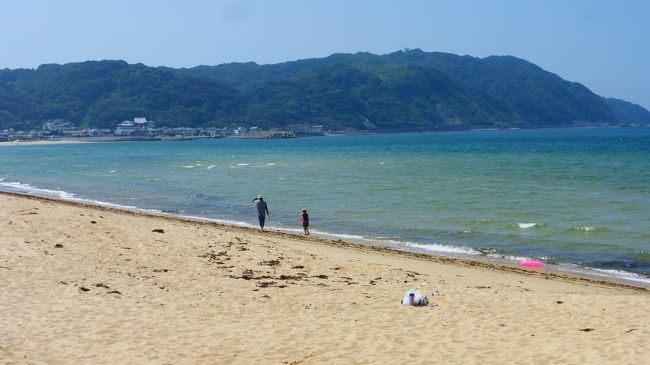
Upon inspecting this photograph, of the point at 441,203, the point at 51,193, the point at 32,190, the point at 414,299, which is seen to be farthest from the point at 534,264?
the point at 32,190

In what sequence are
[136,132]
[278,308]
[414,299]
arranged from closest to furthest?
[278,308], [414,299], [136,132]

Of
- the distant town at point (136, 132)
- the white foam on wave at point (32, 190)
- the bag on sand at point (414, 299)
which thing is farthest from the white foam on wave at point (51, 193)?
the distant town at point (136, 132)

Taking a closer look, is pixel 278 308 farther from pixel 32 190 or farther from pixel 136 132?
pixel 136 132

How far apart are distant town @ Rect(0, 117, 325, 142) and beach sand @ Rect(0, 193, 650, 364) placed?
169m

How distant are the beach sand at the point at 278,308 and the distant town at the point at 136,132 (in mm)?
169406

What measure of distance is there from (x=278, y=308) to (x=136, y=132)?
185491mm

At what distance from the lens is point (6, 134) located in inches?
7003

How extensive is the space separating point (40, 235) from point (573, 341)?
12104 mm

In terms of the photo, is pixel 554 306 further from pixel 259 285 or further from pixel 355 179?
pixel 355 179

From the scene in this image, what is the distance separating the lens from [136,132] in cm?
18775

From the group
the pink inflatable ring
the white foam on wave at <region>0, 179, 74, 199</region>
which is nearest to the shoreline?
the pink inflatable ring

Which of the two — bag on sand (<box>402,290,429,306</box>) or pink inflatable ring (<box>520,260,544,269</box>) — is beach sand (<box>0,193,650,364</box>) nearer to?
bag on sand (<box>402,290,429,306</box>)

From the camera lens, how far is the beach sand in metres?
8.28

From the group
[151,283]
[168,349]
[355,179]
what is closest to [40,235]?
[151,283]
